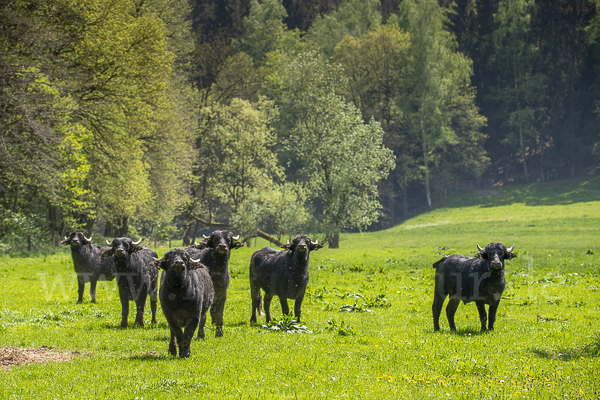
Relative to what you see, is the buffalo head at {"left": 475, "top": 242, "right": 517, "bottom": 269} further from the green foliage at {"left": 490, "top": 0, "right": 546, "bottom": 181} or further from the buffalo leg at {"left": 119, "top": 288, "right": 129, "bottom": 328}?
the green foliage at {"left": 490, "top": 0, "right": 546, "bottom": 181}

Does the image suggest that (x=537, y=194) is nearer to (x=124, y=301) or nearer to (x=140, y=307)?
(x=140, y=307)

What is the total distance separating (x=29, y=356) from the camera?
10.3 metres

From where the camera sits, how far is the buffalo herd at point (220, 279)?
1022cm

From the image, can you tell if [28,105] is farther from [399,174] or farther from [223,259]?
[399,174]

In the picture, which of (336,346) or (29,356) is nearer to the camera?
(29,356)

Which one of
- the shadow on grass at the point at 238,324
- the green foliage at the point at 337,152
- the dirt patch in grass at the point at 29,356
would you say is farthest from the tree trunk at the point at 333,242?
the dirt patch in grass at the point at 29,356

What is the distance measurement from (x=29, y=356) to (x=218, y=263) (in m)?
4.41

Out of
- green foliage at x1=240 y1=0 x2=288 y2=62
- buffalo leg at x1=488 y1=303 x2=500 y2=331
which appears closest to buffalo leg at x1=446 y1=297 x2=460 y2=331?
buffalo leg at x1=488 y1=303 x2=500 y2=331

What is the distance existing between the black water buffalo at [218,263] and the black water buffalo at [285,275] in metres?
1.56

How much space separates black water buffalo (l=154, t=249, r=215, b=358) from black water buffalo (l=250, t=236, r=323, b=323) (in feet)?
12.4

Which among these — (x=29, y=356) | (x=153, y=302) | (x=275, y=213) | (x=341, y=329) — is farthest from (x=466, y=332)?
(x=275, y=213)

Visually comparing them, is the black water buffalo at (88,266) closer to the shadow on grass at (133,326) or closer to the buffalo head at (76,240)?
the buffalo head at (76,240)

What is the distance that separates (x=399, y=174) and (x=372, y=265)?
51601 millimetres

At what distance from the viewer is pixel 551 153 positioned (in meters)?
83.1
